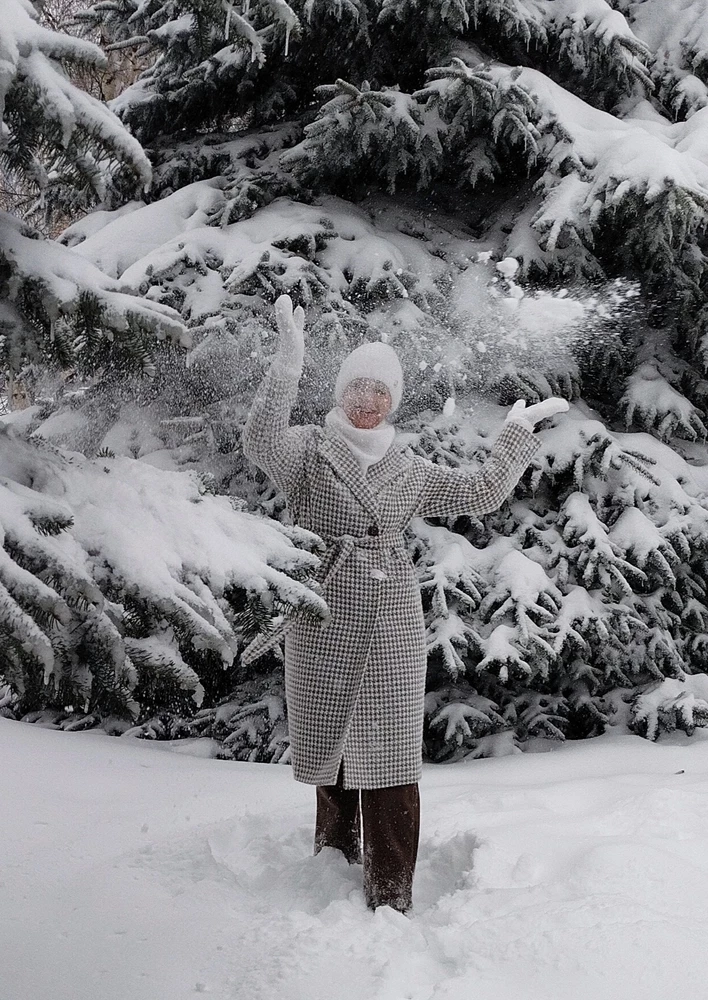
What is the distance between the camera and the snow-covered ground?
2070 millimetres

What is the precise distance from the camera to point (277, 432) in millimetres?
2668

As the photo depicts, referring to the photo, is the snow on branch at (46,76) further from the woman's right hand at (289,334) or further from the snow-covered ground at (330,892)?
the snow-covered ground at (330,892)

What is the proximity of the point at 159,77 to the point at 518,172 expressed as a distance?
7.08 ft

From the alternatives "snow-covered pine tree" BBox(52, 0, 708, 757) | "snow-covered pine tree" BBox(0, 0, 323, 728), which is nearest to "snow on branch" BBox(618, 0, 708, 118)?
"snow-covered pine tree" BBox(52, 0, 708, 757)

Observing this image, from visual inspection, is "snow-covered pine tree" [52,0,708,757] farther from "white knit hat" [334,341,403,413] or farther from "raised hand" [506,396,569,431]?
"white knit hat" [334,341,403,413]

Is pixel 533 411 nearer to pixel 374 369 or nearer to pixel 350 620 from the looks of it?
pixel 374 369

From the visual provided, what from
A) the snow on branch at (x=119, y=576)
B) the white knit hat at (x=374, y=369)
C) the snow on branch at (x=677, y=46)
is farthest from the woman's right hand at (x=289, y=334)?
the snow on branch at (x=677, y=46)

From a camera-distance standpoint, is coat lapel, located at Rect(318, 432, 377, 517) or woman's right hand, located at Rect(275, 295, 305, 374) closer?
woman's right hand, located at Rect(275, 295, 305, 374)

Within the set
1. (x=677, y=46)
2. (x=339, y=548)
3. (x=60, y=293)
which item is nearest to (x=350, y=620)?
Answer: (x=339, y=548)

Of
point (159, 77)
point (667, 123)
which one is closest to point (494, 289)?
point (667, 123)

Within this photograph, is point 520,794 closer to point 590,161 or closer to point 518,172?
point 590,161

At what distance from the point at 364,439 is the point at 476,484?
0.41 metres

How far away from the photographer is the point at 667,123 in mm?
4883

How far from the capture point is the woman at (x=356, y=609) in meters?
2.59
